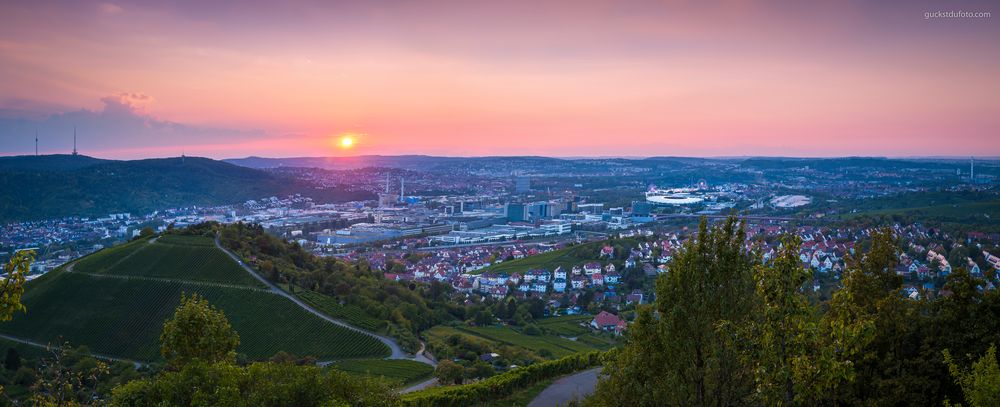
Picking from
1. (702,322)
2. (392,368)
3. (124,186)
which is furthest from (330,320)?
(124,186)

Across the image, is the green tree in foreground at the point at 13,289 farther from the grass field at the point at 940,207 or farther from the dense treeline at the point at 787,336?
the grass field at the point at 940,207

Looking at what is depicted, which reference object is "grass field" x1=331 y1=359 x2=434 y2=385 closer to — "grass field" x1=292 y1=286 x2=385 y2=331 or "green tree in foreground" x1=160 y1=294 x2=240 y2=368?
"grass field" x1=292 y1=286 x2=385 y2=331

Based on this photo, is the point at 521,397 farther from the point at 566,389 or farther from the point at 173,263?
the point at 173,263

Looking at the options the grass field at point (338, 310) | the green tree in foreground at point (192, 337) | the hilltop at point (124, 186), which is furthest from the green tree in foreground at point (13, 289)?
the hilltop at point (124, 186)

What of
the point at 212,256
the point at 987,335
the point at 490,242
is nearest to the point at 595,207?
the point at 490,242

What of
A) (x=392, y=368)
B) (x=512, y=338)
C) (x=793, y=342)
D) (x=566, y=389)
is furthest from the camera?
(x=512, y=338)

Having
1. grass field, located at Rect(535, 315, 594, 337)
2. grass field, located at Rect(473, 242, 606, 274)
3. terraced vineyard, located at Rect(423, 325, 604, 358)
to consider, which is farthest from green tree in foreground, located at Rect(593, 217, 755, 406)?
grass field, located at Rect(473, 242, 606, 274)
